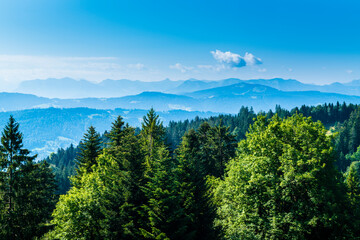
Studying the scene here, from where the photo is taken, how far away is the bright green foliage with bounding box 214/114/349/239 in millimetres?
18359

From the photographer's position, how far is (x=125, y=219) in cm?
1945

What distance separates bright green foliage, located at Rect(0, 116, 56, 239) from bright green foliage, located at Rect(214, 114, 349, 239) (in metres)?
17.9

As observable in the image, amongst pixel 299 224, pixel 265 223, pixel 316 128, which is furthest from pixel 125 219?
pixel 316 128

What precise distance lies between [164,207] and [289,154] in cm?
1002

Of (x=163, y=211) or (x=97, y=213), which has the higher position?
(x=163, y=211)

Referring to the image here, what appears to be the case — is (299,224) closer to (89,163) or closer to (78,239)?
(78,239)

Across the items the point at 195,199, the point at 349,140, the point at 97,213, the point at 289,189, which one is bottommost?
the point at 349,140

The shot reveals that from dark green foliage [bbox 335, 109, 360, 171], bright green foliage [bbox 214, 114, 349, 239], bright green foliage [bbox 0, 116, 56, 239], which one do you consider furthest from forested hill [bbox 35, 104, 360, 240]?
dark green foliage [bbox 335, 109, 360, 171]

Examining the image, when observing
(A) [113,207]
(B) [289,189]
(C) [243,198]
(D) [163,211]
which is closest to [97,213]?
(A) [113,207]

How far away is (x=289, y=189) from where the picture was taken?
18.8 m

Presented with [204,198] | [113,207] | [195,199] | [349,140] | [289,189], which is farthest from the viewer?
[349,140]

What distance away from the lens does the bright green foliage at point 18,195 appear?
75.4 ft

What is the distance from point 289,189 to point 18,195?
23.6 meters

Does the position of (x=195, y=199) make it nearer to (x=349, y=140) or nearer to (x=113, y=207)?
(x=113, y=207)
